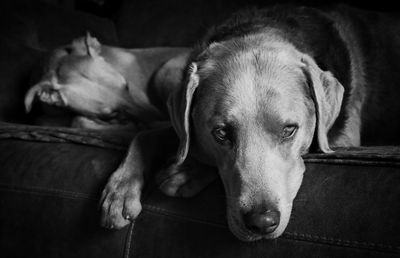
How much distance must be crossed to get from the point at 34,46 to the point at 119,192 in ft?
7.00

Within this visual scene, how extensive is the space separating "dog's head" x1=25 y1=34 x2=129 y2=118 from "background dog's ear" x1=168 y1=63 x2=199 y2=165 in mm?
1466

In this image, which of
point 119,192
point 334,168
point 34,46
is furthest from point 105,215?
point 34,46

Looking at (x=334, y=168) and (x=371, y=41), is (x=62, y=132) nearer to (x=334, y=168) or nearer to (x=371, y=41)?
(x=334, y=168)

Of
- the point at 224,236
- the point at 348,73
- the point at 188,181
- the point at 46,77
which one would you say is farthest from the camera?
the point at 46,77

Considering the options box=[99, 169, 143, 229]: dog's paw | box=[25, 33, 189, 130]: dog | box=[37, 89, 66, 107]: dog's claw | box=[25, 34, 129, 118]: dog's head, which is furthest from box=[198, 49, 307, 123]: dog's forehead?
box=[37, 89, 66, 107]: dog's claw

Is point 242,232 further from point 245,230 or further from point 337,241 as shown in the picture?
point 337,241

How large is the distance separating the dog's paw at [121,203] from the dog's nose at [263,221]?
442 mm

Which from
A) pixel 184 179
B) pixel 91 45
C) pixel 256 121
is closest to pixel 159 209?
pixel 184 179

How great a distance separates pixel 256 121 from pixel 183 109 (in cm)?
30

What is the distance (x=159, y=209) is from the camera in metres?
1.59

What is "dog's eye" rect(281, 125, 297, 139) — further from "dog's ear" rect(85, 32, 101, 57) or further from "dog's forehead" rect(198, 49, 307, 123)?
"dog's ear" rect(85, 32, 101, 57)

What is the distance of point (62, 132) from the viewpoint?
200cm

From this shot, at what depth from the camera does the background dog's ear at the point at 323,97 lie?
165 centimetres

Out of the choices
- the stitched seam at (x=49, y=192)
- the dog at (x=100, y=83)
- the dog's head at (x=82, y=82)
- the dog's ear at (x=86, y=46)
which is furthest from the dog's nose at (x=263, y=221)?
the dog's ear at (x=86, y=46)
